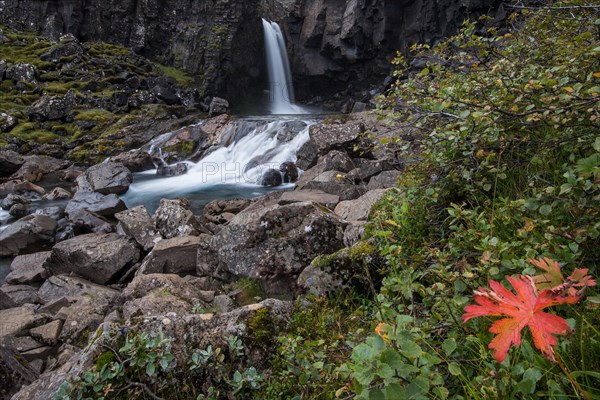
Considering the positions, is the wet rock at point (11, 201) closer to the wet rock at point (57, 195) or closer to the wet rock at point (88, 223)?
the wet rock at point (57, 195)

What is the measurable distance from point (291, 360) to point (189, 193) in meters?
13.5

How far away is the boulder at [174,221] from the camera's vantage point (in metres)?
8.14

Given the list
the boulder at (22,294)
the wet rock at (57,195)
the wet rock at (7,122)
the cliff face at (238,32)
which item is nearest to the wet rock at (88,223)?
the boulder at (22,294)

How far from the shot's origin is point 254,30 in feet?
125

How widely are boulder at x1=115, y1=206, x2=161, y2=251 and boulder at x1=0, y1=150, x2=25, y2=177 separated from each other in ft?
41.1

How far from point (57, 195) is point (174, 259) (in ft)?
37.2

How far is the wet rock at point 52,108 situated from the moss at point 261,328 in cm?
2610

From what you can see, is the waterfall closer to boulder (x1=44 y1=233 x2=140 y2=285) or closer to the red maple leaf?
boulder (x1=44 y1=233 x2=140 y2=285)

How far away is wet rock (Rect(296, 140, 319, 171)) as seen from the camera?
49.6 feet

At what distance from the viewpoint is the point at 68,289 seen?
7.32 m

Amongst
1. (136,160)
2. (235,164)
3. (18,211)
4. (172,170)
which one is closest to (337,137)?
(235,164)

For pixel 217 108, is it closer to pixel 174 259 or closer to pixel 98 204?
pixel 98 204

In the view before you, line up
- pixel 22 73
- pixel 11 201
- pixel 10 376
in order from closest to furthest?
pixel 10 376
pixel 11 201
pixel 22 73

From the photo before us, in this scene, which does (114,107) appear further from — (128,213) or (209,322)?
(209,322)
